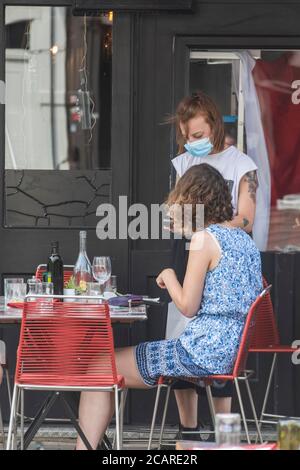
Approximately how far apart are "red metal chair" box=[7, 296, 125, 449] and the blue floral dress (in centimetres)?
37

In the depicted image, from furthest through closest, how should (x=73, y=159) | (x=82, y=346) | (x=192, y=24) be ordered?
(x=73, y=159) < (x=192, y=24) < (x=82, y=346)

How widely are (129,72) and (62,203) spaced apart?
886 millimetres

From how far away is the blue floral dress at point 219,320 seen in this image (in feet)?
16.5

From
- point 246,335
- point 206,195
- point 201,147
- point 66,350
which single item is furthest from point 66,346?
point 201,147

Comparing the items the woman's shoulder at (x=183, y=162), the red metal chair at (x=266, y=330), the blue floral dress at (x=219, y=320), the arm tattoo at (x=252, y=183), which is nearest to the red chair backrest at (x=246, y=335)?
the blue floral dress at (x=219, y=320)

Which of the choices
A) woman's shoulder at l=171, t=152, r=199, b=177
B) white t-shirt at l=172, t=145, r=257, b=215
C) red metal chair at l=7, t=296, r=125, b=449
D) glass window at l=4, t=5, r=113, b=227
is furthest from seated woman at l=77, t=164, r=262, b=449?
glass window at l=4, t=5, r=113, b=227

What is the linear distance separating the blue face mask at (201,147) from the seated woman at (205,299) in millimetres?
916

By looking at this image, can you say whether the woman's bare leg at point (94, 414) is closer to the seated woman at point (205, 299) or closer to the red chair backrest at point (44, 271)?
the seated woman at point (205, 299)

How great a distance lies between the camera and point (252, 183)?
239 inches

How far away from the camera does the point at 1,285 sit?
6414mm

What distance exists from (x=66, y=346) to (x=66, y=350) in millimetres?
19
